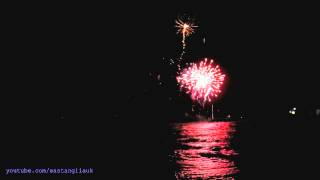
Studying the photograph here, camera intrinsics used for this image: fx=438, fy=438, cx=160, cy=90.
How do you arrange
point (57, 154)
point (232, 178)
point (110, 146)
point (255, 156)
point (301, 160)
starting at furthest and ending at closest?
point (110, 146)
point (57, 154)
point (255, 156)
point (301, 160)
point (232, 178)

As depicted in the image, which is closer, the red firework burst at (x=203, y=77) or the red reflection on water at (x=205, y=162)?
the red reflection on water at (x=205, y=162)

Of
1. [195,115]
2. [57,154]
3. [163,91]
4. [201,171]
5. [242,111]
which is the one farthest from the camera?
[242,111]

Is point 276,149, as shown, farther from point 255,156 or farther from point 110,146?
point 110,146

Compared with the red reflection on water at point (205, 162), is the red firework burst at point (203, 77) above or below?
above

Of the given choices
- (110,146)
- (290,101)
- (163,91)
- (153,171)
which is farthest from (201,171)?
(290,101)

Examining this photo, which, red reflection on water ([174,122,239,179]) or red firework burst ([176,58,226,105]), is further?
red firework burst ([176,58,226,105])

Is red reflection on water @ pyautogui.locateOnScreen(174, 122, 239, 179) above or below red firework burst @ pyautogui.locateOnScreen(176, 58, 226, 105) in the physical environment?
below

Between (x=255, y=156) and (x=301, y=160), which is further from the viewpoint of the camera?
(x=255, y=156)

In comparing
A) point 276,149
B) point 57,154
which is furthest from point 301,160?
point 57,154

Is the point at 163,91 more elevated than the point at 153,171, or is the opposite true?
the point at 163,91

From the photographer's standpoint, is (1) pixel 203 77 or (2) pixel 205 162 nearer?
(2) pixel 205 162

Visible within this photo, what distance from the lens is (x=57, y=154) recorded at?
15.2 meters

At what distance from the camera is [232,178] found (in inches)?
404

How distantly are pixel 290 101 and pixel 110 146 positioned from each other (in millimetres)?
63630
